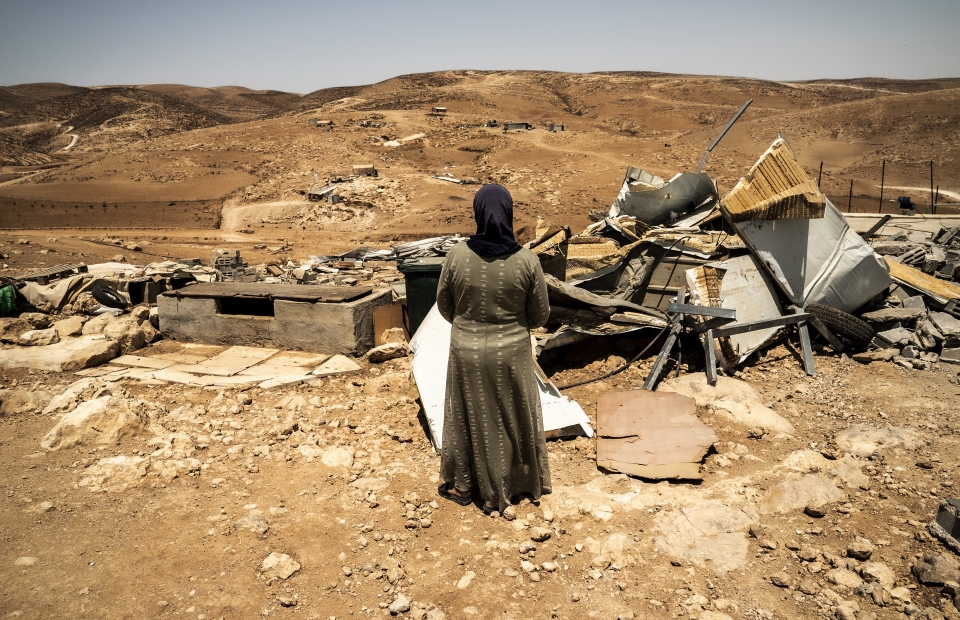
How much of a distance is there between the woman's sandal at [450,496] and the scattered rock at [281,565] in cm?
105

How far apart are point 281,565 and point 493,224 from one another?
221 cm

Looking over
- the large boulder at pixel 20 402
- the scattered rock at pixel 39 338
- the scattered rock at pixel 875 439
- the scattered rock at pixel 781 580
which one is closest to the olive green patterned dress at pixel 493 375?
the scattered rock at pixel 781 580

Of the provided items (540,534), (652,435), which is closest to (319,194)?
(652,435)

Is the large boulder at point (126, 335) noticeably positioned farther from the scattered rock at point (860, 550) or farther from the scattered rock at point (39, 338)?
the scattered rock at point (860, 550)

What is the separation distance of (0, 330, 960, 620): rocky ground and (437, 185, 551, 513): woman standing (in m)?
0.26

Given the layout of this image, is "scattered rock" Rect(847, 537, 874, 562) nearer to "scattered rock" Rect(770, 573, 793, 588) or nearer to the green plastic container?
"scattered rock" Rect(770, 573, 793, 588)

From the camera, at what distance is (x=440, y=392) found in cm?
494

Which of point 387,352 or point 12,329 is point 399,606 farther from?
point 12,329

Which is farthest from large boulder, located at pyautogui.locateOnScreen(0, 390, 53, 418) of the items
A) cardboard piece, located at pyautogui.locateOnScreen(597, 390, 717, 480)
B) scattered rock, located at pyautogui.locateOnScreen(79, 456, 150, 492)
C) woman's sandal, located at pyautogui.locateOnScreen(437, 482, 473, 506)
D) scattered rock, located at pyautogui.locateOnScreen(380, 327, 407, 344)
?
cardboard piece, located at pyautogui.locateOnScreen(597, 390, 717, 480)

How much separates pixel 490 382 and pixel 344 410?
242cm

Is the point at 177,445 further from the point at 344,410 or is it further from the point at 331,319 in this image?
the point at 331,319

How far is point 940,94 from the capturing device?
34.3m

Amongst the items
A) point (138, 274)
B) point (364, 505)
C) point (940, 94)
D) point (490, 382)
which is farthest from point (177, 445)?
point (940, 94)

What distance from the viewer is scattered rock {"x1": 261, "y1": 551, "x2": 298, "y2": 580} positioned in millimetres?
3330
